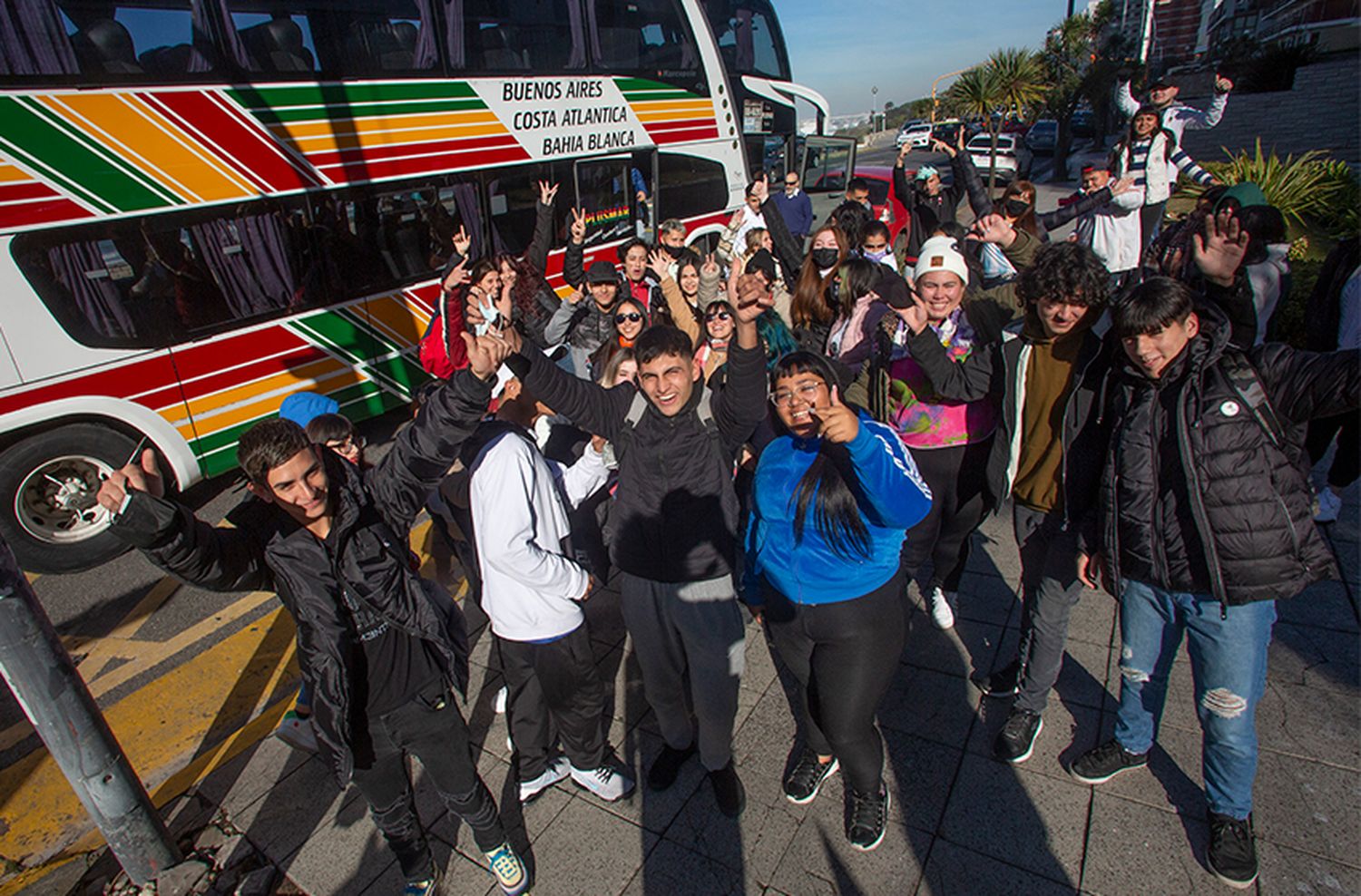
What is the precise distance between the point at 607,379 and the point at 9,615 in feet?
7.19

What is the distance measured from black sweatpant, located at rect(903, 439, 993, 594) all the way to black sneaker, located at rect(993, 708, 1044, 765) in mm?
721

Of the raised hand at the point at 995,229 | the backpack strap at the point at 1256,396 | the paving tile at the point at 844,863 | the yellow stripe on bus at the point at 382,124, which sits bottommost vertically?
the paving tile at the point at 844,863

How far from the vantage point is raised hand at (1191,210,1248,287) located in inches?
117

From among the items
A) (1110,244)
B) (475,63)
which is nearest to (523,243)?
(475,63)

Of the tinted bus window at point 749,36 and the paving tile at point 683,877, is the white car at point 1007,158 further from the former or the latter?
the paving tile at point 683,877

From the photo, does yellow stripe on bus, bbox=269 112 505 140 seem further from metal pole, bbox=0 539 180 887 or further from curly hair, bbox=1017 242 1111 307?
curly hair, bbox=1017 242 1111 307

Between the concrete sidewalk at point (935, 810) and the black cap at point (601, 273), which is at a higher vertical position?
the black cap at point (601, 273)

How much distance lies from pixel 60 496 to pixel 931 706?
6206 mm

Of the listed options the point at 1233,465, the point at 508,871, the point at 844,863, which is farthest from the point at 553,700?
the point at 1233,465

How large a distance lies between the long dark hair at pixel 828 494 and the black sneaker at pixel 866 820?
987 millimetres

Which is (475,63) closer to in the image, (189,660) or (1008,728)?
(189,660)

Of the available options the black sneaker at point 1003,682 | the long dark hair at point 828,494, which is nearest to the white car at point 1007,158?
the black sneaker at point 1003,682

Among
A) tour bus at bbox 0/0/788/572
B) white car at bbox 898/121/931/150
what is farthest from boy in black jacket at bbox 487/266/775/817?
white car at bbox 898/121/931/150

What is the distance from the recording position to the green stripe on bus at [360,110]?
5977 millimetres
